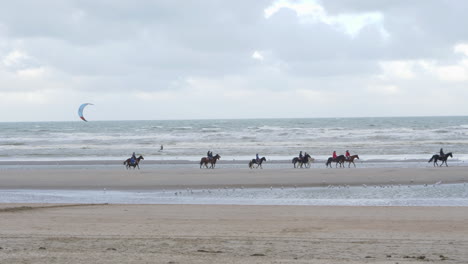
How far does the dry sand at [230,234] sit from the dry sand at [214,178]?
20.8ft

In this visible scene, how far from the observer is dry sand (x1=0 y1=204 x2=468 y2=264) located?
770 cm

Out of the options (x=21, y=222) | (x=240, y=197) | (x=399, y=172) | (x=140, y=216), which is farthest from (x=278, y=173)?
(x=21, y=222)

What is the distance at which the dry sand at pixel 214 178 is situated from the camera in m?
20.3

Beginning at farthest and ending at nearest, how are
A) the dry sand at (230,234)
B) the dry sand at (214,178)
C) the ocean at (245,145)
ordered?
1. the ocean at (245,145)
2. the dry sand at (214,178)
3. the dry sand at (230,234)

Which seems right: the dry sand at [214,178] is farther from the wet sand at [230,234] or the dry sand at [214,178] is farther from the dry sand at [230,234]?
the dry sand at [230,234]

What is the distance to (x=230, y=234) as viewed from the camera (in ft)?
32.1

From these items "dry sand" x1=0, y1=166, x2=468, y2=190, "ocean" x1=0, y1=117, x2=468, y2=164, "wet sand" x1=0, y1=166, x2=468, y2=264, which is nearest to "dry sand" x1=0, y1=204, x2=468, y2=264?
"wet sand" x1=0, y1=166, x2=468, y2=264

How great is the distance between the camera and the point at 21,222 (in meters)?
11.2

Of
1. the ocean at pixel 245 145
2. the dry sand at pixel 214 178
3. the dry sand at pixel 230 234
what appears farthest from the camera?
the ocean at pixel 245 145

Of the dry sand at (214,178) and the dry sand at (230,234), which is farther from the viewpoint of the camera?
the dry sand at (214,178)

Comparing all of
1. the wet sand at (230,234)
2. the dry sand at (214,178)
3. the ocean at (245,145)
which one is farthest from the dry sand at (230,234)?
the ocean at (245,145)

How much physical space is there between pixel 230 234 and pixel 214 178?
12.5 m

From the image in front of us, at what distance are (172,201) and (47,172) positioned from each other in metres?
11.8

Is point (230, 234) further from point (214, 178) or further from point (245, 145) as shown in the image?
point (245, 145)
